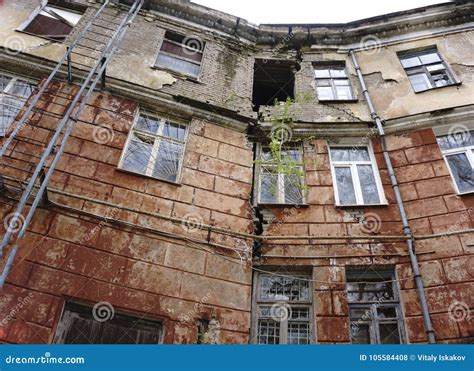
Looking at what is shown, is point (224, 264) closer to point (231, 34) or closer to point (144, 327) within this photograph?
point (144, 327)

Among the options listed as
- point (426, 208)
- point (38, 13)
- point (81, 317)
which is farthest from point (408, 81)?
point (38, 13)

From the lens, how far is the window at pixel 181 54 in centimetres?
938

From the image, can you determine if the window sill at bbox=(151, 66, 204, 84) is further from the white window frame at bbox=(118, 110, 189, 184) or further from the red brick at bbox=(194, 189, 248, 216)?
the red brick at bbox=(194, 189, 248, 216)

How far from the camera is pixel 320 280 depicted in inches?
248

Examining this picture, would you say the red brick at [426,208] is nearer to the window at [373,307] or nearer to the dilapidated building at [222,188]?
the dilapidated building at [222,188]

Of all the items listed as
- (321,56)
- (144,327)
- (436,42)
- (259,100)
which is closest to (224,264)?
(144,327)

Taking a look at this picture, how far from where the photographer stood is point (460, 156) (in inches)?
300

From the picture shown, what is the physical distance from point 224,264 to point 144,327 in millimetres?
1615

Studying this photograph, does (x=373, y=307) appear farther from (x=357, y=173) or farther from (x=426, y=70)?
(x=426, y=70)

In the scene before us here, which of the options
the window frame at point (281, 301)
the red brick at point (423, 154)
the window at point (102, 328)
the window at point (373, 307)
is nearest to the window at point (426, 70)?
the red brick at point (423, 154)

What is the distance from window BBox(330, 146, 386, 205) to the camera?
7367 mm

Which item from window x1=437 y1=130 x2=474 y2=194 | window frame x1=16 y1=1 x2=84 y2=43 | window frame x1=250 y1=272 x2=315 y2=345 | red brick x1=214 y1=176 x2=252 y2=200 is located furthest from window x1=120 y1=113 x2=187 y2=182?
window x1=437 y1=130 x2=474 y2=194

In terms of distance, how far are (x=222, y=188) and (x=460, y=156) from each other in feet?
16.4

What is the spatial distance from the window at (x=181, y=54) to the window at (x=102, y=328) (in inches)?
234
